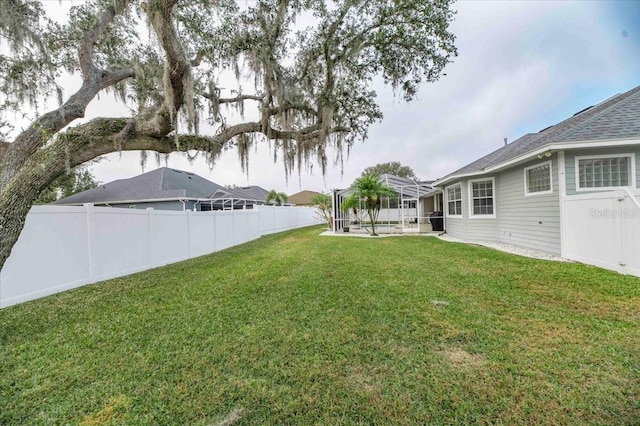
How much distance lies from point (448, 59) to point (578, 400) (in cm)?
627

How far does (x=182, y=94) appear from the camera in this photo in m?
4.31

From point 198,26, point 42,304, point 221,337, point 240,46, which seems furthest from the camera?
point 198,26

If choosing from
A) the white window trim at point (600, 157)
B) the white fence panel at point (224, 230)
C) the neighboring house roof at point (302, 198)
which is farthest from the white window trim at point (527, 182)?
the neighboring house roof at point (302, 198)

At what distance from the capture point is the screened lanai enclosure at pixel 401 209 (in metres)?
14.8

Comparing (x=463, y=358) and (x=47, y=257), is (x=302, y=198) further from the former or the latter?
(x=463, y=358)

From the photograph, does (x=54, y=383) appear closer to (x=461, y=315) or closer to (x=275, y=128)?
(x=461, y=315)

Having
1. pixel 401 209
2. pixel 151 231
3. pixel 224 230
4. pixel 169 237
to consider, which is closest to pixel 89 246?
pixel 151 231

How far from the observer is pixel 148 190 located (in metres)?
17.7

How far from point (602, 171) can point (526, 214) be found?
1893 mm

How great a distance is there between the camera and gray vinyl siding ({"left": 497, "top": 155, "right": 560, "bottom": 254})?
22.6 ft

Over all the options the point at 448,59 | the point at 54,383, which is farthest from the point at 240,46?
the point at 54,383

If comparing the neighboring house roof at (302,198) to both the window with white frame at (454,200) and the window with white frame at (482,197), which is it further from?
the window with white frame at (482,197)

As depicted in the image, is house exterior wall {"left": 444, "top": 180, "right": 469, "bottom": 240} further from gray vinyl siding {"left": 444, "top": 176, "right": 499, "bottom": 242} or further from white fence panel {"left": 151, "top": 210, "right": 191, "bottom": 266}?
white fence panel {"left": 151, "top": 210, "right": 191, "bottom": 266}

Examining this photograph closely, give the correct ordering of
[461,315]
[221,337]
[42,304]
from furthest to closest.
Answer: [42,304] < [461,315] < [221,337]
